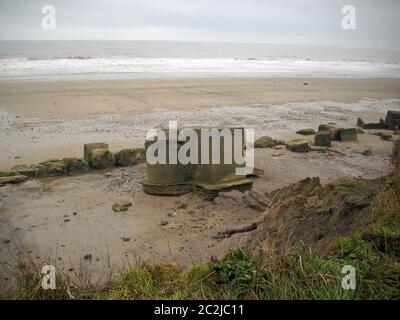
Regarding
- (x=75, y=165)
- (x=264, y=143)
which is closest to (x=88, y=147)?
(x=75, y=165)

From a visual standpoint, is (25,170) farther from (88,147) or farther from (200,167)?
(200,167)

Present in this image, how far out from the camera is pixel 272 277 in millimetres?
3352

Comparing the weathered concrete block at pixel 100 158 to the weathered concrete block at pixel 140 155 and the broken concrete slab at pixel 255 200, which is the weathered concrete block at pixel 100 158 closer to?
the weathered concrete block at pixel 140 155

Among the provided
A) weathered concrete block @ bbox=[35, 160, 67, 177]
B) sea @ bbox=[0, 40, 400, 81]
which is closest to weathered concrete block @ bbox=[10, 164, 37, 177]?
weathered concrete block @ bbox=[35, 160, 67, 177]

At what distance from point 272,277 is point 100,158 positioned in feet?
19.4

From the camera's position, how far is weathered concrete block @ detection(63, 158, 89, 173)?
27.6 ft

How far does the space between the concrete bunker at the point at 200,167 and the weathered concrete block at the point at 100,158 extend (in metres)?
1.58

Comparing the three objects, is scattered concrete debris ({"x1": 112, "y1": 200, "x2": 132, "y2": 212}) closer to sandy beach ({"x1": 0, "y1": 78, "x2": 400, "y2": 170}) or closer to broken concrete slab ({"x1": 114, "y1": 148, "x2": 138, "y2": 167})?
broken concrete slab ({"x1": 114, "y1": 148, "x2": 138, "y2": 167})

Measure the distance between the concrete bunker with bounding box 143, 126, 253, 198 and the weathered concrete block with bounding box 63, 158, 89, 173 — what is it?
1709 mm

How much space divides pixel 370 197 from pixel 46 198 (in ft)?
16.3

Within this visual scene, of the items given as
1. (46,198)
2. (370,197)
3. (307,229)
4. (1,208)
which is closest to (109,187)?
(46,198)

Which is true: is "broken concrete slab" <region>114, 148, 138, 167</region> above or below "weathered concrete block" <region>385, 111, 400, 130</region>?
below

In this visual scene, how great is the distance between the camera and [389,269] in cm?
334
